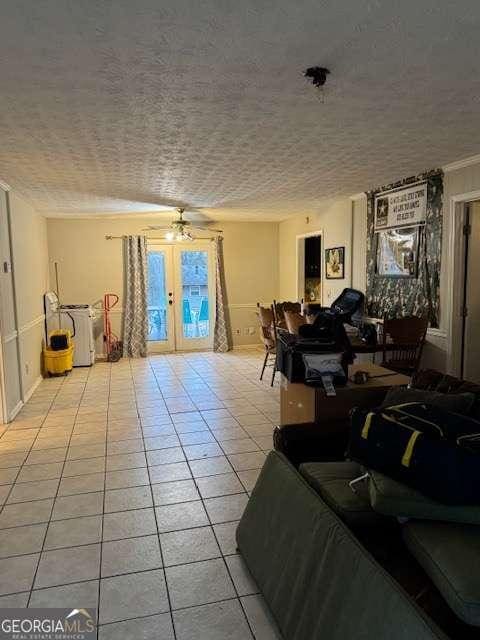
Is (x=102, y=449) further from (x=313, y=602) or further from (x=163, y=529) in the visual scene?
(x=313, y=602)

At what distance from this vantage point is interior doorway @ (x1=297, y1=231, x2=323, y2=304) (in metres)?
7.52

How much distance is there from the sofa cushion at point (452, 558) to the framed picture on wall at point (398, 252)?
3.51m

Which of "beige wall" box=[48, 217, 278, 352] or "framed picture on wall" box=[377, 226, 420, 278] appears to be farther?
"beige wall" box=[48, 217, 278, 352]

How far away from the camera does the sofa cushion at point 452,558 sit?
1157 millimetres

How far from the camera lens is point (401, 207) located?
4.65 m

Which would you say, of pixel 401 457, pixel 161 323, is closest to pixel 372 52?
pixel 401 457

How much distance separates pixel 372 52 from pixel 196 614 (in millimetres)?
2509

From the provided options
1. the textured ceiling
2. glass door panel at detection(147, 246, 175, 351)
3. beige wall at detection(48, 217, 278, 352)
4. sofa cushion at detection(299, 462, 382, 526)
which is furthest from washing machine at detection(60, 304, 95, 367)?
sofa cushion at detection(299, 462, 382, 526)

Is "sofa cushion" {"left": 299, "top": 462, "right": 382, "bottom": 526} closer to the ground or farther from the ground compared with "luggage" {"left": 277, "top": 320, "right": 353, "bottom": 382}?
closer to the ground

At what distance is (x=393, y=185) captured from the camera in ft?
15.6

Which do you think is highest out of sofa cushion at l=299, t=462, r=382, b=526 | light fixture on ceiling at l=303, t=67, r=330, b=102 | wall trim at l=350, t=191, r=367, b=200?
light fixture on ceiling at l=303, t=67, r=330, b=102

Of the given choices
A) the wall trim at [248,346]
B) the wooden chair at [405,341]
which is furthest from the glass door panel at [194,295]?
the wooden chair at [405,341]

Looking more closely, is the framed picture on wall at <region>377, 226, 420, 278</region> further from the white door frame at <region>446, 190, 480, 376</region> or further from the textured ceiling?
the textured ceiling

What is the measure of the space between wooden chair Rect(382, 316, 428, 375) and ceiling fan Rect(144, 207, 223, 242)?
11.3 ft
